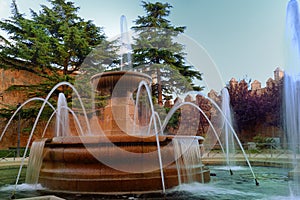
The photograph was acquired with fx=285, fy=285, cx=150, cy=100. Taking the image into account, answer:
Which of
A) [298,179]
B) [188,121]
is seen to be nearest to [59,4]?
[188,121]

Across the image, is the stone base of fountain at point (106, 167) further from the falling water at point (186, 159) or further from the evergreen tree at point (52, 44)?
the evergreen tree at point (52, 44)

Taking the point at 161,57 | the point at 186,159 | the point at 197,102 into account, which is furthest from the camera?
the point at 197,102

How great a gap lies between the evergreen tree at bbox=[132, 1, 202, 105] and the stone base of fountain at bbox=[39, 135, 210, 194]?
1684cm

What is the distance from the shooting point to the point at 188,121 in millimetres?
25516

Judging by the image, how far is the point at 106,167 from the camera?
5746mm

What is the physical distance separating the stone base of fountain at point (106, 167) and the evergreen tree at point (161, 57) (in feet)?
55.3

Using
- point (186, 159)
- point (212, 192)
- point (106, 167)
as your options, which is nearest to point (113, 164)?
point (106, 167)

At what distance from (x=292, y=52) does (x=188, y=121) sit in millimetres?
20152

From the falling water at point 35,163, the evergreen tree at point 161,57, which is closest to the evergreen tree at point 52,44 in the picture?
the evergreen tree at point 161,57

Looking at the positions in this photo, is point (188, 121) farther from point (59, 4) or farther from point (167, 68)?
point (59, 4)

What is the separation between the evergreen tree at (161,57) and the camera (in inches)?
897

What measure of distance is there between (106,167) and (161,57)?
18297 mm

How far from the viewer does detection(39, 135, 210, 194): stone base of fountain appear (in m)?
5.59

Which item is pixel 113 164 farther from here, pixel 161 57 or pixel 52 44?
pixel 52 44
